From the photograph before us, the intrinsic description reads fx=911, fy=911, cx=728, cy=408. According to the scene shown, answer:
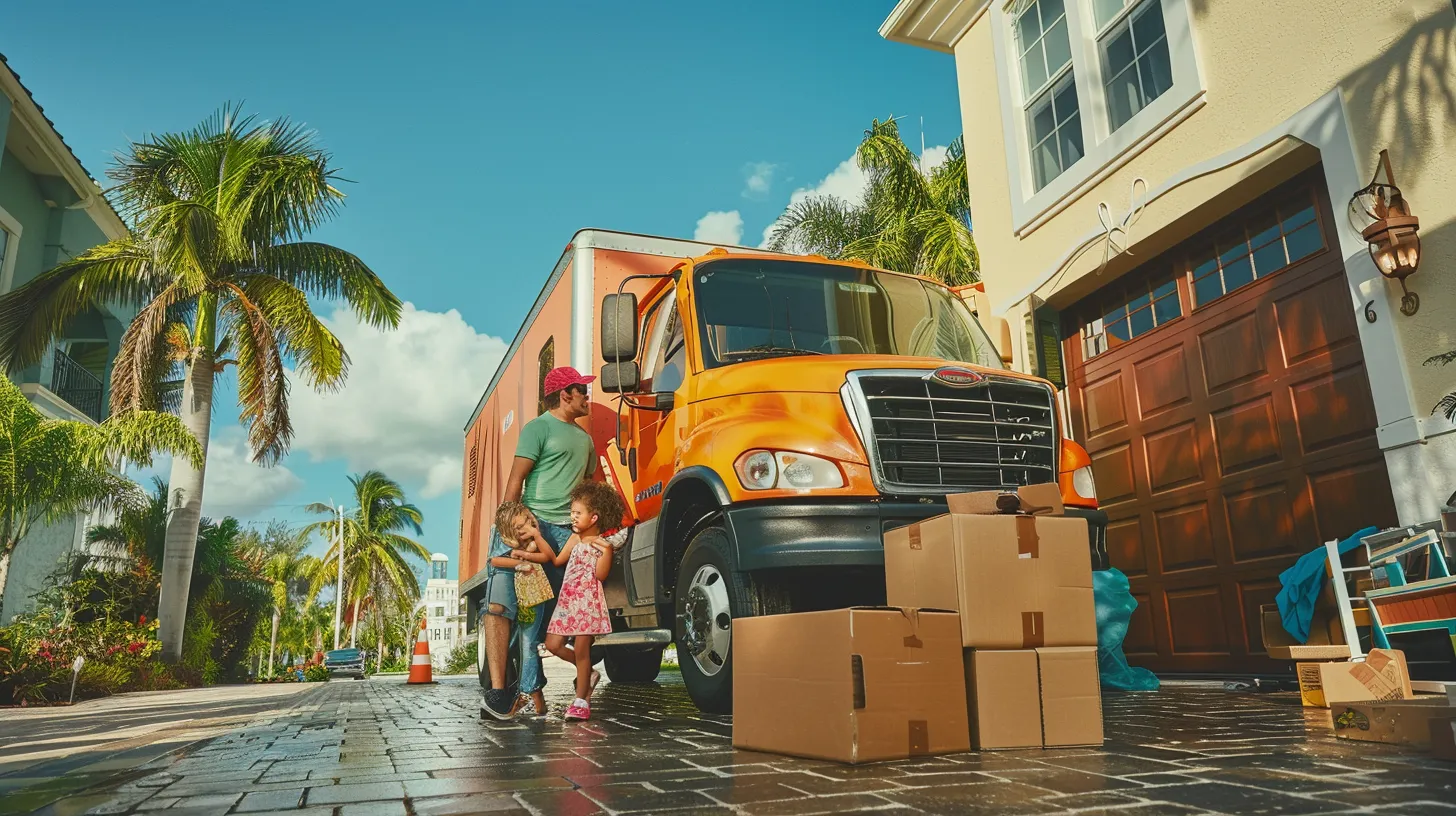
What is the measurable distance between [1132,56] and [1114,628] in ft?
15.5

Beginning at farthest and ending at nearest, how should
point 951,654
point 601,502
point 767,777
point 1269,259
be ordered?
point 1269,259
point 601,502
point 951,654
point 767,777

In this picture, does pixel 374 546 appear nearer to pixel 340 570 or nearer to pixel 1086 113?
pixel 340 570

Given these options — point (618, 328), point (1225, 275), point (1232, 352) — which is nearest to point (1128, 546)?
Result: point (1232, 352)

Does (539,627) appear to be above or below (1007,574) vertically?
below

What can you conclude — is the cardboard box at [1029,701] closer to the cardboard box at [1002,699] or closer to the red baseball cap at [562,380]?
the cardboard box at [1002,699]

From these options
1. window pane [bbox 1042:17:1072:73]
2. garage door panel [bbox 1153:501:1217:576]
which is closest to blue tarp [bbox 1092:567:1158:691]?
garage door panel [bbox 1153:501:1217:576]

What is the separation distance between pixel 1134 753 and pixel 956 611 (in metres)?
0.75

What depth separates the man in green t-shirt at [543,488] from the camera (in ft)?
17.0

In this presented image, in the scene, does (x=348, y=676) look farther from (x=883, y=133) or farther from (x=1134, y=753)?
(x=1134, y=753)

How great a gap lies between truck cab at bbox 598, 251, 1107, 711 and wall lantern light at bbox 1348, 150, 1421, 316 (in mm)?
2015

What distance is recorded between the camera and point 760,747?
11.2ft

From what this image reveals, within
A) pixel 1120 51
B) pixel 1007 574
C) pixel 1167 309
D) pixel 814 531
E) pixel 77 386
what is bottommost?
pixel 1007 574

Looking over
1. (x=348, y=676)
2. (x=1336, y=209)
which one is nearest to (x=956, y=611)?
(x=1336, y=209)

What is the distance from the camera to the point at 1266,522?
618 cm
